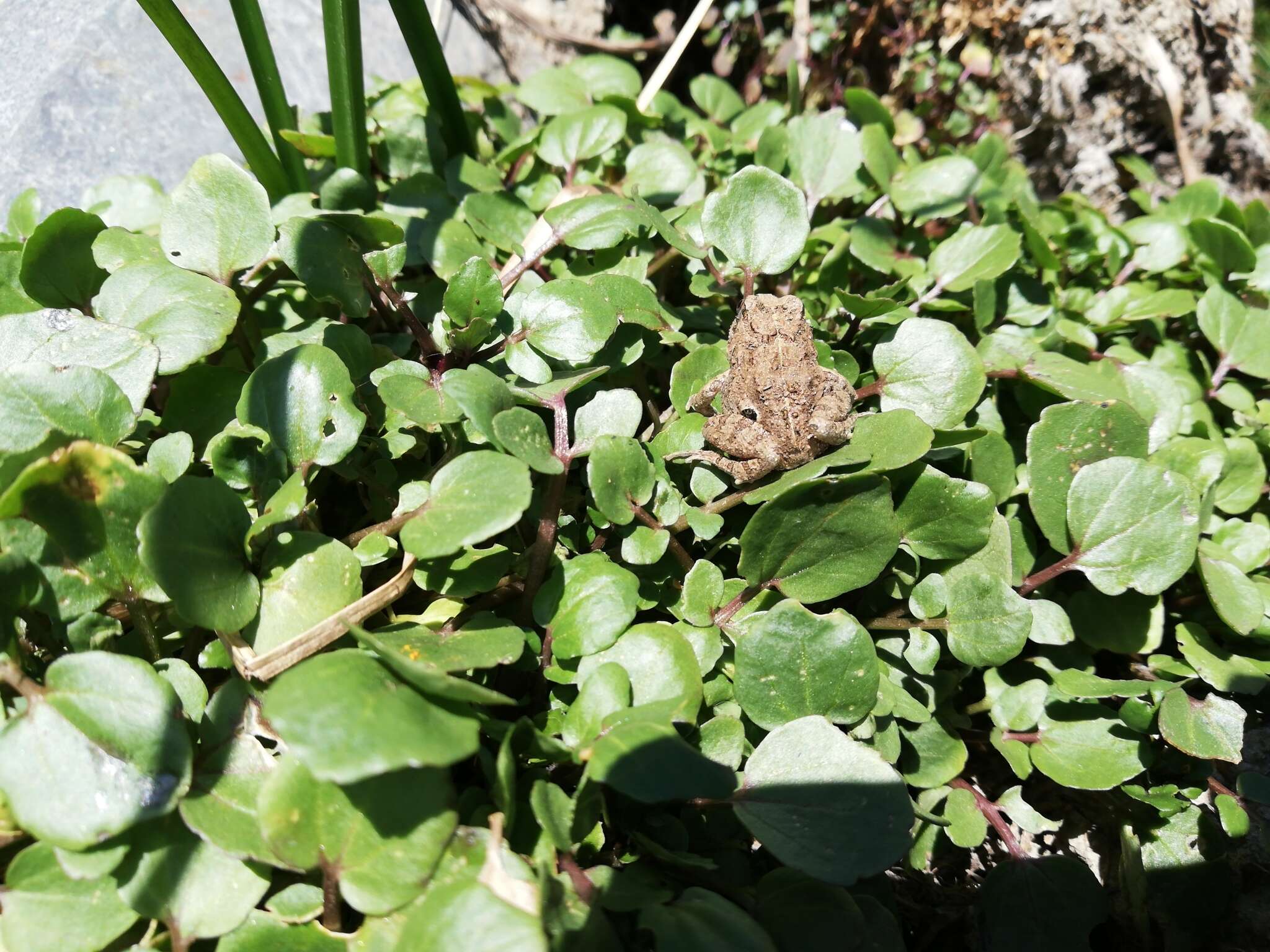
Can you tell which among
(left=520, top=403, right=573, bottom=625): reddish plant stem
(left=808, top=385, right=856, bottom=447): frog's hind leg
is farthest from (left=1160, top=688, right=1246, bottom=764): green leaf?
(left=520, top=403, right=573, bottom=625): reddish plant stem

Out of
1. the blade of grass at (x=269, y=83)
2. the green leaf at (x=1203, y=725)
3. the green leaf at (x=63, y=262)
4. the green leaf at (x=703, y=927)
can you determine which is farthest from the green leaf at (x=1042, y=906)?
the blade of grass at (x=269, y=83)

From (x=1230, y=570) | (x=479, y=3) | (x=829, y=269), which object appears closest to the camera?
(x=1230, y=570)

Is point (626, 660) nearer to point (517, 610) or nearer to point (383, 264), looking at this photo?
point (517, 610)

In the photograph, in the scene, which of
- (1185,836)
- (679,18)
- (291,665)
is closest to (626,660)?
(291,665)

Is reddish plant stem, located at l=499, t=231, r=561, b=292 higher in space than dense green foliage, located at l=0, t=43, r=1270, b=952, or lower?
higher

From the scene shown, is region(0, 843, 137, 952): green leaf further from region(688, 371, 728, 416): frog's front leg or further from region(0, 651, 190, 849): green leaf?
region(688, 371, 728, 416): frog's front leg

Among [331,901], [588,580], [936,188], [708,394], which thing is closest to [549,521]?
[588,580]
